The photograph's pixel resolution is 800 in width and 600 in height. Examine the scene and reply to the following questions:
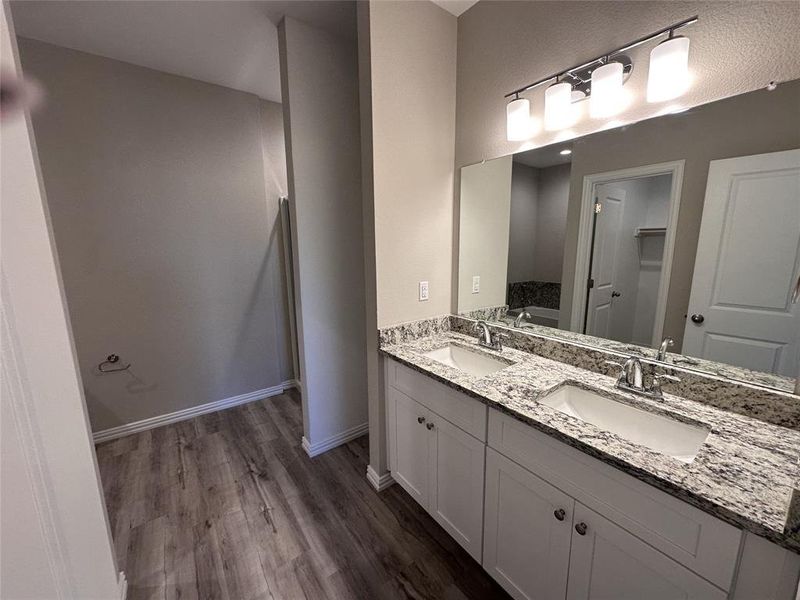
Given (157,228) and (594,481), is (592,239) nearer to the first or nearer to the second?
(594,481)

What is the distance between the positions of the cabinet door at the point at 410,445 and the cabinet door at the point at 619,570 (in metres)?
0.68

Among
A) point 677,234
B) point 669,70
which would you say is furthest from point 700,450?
point 669,70

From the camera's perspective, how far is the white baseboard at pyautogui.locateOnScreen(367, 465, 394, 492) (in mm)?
1868

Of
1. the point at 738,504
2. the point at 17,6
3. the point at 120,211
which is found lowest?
the point at 738,504

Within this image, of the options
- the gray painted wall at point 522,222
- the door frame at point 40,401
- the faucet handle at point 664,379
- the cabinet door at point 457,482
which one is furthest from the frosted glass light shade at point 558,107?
the door frame at point 40,401

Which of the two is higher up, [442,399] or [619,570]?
[442,399]

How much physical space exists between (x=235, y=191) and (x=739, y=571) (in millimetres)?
3133

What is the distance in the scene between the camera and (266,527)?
1.63 m

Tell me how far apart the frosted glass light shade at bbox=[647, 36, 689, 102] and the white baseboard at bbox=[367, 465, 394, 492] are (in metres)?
2.13

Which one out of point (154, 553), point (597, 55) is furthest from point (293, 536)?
point (597, 55)

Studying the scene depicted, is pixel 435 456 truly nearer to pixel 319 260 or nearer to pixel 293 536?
pixel 293 536

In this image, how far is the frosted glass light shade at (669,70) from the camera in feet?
3.39

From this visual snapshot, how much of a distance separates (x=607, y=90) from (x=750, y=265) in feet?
2.55

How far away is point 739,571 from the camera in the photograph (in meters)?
0.68
